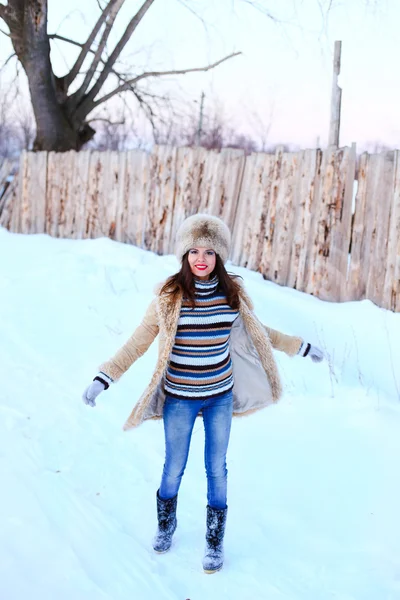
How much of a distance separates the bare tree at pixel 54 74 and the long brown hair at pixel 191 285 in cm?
894

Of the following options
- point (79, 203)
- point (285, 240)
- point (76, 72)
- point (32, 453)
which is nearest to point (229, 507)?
point (32, 453)

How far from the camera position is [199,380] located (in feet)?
8.36

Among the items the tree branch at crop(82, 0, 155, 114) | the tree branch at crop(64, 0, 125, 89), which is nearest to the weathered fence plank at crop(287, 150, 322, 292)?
the tree branch at crop(82, 0, 155, 114)

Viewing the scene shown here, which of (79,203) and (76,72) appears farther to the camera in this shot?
(76,72)

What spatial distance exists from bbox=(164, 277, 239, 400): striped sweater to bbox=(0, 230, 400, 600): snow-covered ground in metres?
0.92

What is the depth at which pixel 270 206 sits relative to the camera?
6172 millimetres

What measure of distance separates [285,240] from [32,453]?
3.69 m

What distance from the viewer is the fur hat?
2531 millimetres

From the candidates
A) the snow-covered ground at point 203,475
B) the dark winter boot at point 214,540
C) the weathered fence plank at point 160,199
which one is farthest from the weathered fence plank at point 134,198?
the dark winter boot at point 214,540

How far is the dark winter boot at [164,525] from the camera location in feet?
9.00

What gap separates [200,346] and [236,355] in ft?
1.00

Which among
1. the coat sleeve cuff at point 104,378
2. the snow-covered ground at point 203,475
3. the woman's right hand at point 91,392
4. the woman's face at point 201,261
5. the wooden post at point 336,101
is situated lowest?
the snow-covered ground at point 203,475

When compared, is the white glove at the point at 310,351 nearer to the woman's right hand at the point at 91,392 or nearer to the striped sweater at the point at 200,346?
the striped sweater at the point at 200,346

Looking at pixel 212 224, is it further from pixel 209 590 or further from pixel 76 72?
pixel 76 72
